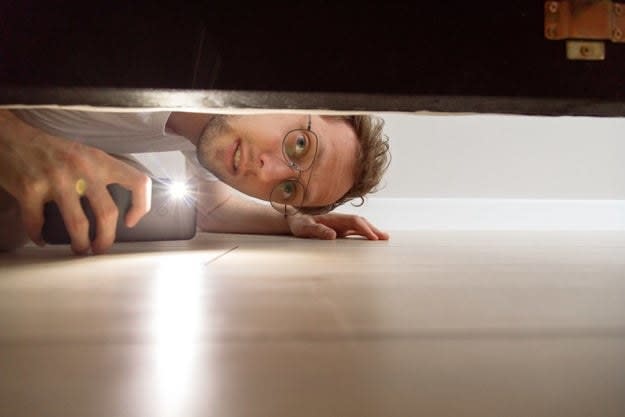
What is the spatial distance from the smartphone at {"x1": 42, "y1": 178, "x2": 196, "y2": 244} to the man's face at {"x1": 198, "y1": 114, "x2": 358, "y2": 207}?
0.19m

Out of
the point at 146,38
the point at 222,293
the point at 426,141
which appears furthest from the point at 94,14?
the point at 426,141

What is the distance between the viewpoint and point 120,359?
1.25ft

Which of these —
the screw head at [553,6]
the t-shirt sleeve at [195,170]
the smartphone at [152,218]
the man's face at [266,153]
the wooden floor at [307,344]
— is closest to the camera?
the wooden floor at [307,344]

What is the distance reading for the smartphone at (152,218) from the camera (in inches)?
42.3

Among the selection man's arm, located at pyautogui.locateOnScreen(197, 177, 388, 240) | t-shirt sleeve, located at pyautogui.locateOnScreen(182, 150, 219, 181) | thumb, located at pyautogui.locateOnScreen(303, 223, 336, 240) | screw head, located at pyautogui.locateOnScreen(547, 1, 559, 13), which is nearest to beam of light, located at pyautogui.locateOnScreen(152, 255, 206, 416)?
screw head, located at pyautogui.locateOnScreen(547, 1, 559, 13)

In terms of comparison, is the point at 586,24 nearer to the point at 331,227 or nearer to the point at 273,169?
the point at 273,169

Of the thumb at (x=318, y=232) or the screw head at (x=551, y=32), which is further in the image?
the thumb at (x=318, y=232)

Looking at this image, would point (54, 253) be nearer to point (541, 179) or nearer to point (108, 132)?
point (108, 132)

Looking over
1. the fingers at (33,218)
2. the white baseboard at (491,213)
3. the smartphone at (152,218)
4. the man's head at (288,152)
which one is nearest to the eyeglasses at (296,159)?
the man's head at (288,152)

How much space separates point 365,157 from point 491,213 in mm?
1461

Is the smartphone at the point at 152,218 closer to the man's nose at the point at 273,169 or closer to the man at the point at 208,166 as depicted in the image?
the man at the point at 208,166

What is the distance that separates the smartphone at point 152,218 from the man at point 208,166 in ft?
0.08

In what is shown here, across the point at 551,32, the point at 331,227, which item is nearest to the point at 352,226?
the point at 331,227

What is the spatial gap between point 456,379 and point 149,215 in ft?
3.53
